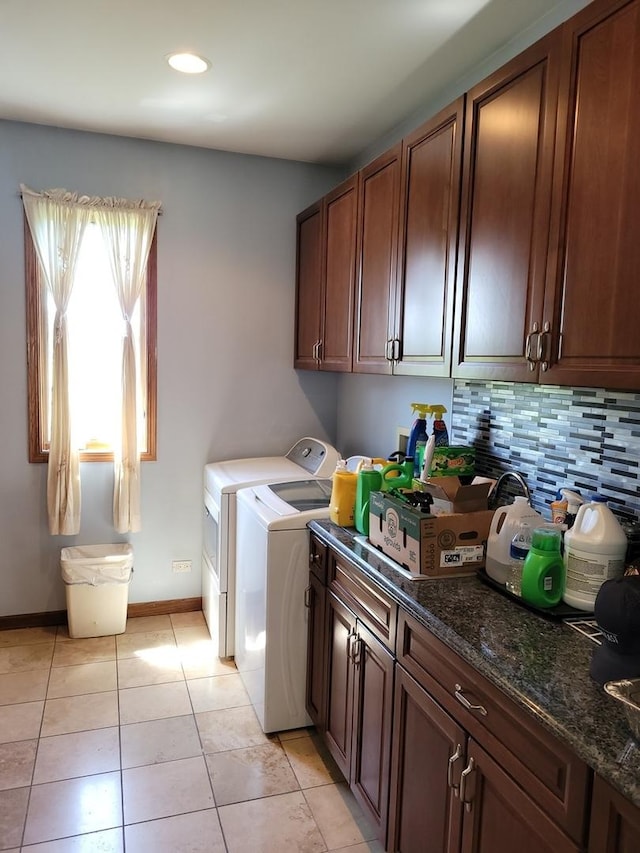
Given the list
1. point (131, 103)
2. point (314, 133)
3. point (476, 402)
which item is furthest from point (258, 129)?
point (476, 402)

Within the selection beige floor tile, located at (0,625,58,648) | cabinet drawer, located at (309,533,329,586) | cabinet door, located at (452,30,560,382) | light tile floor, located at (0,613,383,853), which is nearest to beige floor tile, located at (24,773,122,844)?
light tile floor, located at (0,613,383,853)

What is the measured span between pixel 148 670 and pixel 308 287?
210cm

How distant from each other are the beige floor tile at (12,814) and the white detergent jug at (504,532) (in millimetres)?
1674

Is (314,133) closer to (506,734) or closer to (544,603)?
(544,603)

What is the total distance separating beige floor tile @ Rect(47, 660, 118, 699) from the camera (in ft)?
8.88

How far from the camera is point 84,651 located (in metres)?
3.07

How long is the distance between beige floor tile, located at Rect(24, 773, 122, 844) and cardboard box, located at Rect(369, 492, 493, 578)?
4.27 ft

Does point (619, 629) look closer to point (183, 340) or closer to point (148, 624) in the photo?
point (183, 340)

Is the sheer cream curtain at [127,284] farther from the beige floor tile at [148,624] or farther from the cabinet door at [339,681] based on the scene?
the cabinet door at [339,681]

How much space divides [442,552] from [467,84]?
184cm

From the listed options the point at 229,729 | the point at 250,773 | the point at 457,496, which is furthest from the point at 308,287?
the point at 250,773

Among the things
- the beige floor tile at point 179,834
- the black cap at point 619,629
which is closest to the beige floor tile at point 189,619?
the beige floor tile at point 179,834

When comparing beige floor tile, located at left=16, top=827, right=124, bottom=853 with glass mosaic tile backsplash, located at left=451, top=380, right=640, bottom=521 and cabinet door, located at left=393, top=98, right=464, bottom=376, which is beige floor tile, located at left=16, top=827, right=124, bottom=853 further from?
cabinet door, located at left=393, top=98, right=464, bottom=376

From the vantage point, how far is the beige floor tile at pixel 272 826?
6.18ft
